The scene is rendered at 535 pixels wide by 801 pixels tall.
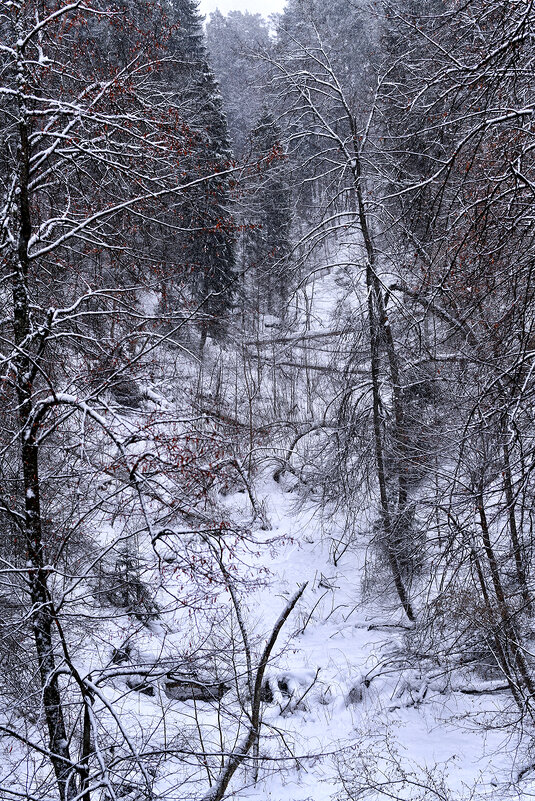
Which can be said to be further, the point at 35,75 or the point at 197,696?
the point at 197,696

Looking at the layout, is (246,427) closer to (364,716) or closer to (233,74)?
(364,716)

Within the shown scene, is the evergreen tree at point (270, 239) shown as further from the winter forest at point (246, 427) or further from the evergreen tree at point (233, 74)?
the evergreen tree at point (233, 74)

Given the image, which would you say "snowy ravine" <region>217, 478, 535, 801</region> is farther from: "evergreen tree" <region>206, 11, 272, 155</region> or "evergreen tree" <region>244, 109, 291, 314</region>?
"evergreen tree" <region>206, 11, 272, 155</region>

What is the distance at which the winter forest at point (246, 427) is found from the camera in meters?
4.72

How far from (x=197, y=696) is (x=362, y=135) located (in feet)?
35.4

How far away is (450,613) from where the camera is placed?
896cm

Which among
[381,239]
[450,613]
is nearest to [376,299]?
[381,239]

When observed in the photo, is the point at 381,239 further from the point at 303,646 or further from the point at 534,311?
the point at 303,646

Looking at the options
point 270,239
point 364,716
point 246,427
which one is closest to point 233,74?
point 270,239

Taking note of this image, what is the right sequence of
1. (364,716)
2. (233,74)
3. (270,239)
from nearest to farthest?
1. (364,716)
2. (270,239)
3. (233,74)

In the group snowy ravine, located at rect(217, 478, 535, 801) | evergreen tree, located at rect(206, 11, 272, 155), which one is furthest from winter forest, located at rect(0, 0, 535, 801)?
evergreen tree, located at rect(206, 11, 272, 155)

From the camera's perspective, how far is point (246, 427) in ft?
35.2

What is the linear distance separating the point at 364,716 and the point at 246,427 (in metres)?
5.68

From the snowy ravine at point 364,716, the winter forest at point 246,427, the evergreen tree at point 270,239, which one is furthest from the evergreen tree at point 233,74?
the snowy ravine at point 364,716
